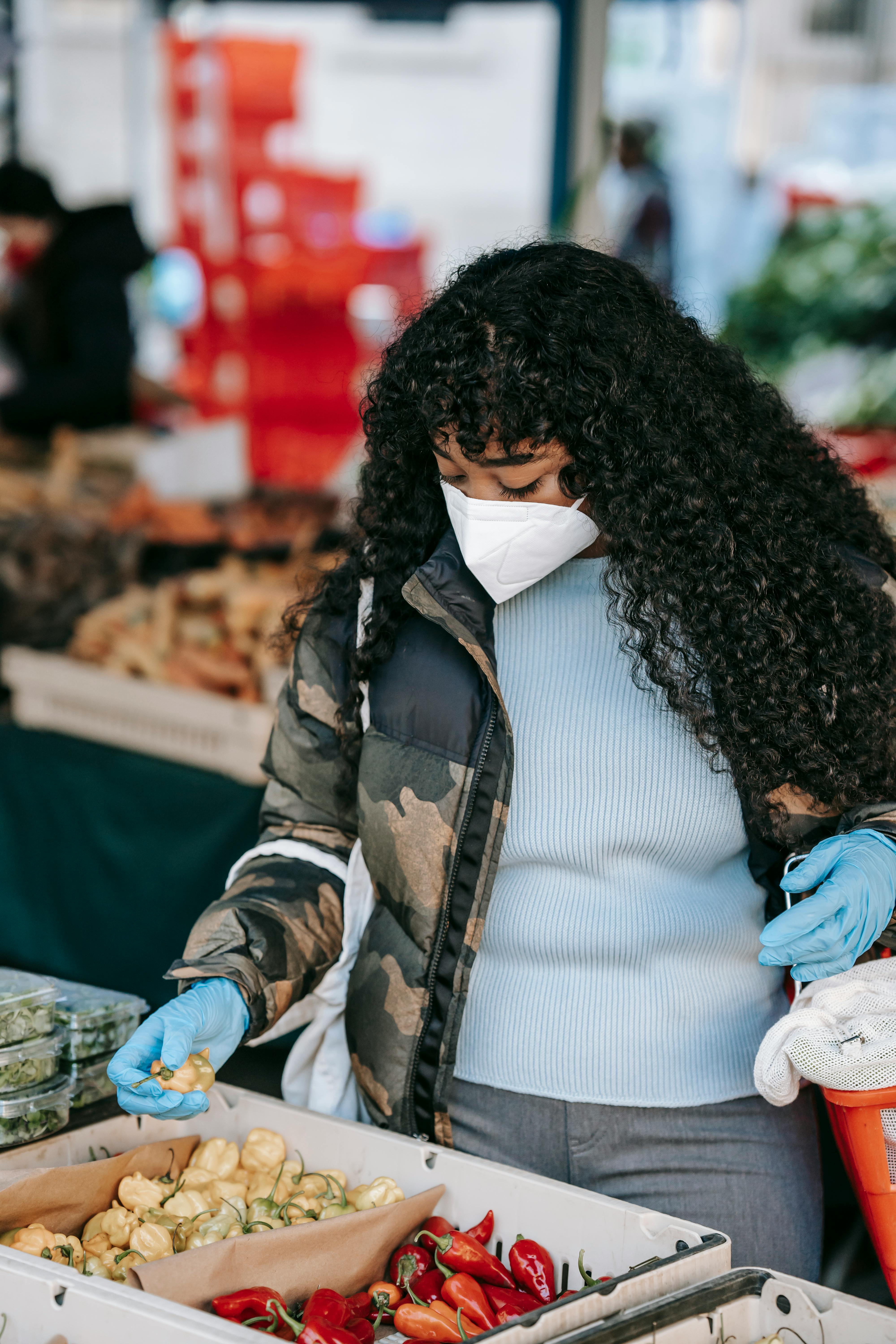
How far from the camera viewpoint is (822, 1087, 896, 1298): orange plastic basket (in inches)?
60.4

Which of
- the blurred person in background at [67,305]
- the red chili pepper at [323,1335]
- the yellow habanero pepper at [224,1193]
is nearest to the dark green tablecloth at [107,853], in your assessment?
the yellow habanero pepper at [224,1193]

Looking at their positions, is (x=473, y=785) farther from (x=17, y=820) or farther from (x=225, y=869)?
(x=17, y=820)

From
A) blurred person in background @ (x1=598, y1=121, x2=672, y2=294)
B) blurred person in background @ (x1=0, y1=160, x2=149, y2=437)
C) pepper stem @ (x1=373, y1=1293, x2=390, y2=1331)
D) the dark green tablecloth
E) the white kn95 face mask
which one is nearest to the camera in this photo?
pepper stem @ (x1=373, y1=1293, x2=390, y2=1331)

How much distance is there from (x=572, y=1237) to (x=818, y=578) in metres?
0.86

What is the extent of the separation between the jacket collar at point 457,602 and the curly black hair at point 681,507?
6.8 inches

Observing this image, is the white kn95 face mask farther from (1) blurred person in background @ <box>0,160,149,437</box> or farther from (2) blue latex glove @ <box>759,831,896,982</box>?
(1) blurred person in background @ <box>0,160,149,437</box>

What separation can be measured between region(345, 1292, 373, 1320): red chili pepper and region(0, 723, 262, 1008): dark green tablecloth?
156 centimetres

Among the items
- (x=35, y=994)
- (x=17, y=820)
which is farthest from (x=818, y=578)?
(x=17, y=820)

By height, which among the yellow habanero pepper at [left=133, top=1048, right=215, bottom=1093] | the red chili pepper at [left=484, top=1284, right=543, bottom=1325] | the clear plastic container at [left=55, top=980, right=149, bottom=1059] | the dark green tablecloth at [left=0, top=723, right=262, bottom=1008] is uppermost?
the yellow habanero pepper at [left=133, top=1048, right=215, bottom=1093]

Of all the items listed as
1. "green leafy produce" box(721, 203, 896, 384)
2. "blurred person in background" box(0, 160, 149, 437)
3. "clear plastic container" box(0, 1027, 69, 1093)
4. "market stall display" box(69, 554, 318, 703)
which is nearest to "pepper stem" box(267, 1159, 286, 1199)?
"clear plastic container" box(0, 1027, 69, 1093)

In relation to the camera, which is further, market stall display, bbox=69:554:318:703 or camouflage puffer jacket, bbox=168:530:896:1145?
market stall display, bbox=69:554:318:703

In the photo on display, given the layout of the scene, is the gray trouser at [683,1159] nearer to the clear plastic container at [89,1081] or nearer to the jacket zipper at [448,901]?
the jacket zipper at [448,901]

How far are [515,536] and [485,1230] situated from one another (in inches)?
33.6

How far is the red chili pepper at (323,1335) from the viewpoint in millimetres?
1358
